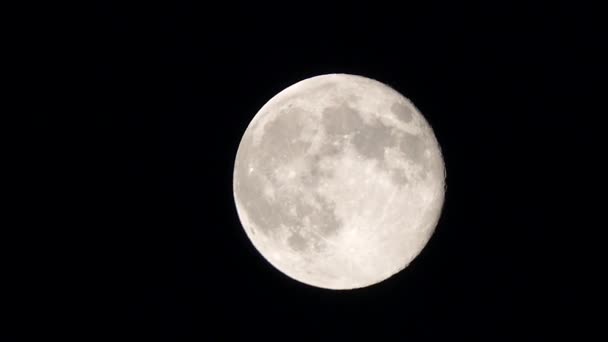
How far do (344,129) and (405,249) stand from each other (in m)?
1.45

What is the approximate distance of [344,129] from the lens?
16.8 ft

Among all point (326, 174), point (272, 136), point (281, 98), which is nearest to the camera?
→ point (326, 174)

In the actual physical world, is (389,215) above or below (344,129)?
below

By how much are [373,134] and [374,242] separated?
106 cm

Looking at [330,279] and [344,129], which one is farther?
[330,279]

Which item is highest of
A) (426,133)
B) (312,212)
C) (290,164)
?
(426,133)

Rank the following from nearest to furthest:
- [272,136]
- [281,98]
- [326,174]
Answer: [326,174] → [272,136] → [281,98]

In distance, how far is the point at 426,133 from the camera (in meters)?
5.64

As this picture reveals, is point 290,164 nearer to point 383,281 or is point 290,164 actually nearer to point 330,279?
point 330,279

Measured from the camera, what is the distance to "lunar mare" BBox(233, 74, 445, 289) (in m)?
5.04

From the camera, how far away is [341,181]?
16.3ft

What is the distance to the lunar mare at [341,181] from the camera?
504 centimetres

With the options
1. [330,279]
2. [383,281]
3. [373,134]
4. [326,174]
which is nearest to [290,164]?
[326,174]

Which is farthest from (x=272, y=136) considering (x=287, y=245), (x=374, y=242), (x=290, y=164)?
(x=374, y=242)
